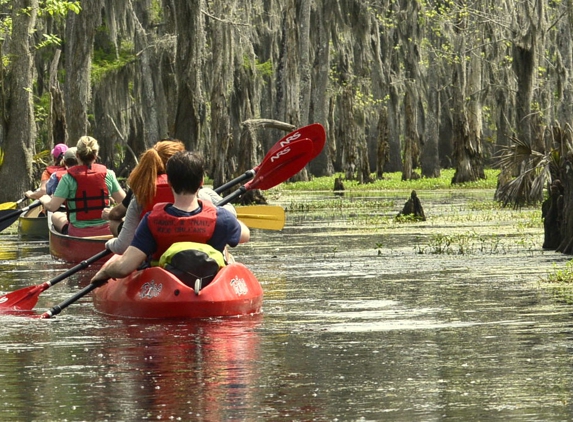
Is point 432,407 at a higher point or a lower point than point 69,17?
lower

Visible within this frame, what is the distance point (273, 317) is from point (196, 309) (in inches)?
23.1

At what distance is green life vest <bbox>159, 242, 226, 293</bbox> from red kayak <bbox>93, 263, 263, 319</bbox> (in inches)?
2.5

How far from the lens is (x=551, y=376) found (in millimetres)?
7172

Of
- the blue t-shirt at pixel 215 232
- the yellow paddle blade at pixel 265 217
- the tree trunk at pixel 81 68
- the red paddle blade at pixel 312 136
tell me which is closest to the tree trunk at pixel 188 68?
the tree trunk at pixel 81 68

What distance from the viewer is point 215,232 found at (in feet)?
33.7

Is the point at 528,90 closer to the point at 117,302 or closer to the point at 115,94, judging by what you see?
the point at 115,94

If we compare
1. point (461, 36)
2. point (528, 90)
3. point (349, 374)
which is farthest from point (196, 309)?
point (461, 36)

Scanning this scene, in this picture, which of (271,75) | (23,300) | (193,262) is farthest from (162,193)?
(271,75)

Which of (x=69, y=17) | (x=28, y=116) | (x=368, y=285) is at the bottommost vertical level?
(x=368, y=285)

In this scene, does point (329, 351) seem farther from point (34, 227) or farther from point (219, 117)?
point (219, 117)

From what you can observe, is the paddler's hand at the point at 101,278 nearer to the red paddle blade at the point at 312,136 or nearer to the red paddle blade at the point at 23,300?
the red paddle blade at the point at 23,300

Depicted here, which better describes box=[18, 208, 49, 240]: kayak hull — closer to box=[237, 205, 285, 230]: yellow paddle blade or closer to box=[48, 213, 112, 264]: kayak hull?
box=[48, 213, 112, 264]: kayak hull

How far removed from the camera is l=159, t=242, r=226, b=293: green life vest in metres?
10.1

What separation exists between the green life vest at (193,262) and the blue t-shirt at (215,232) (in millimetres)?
97
